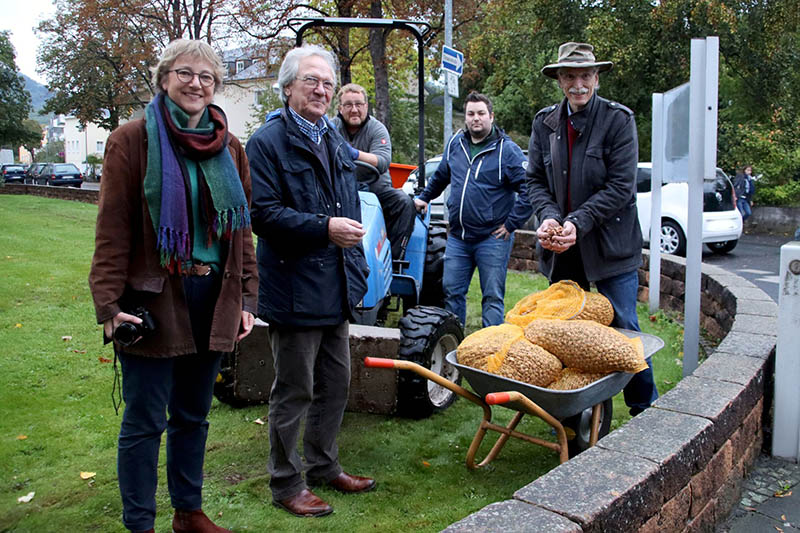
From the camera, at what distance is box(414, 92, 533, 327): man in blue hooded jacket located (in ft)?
18.7

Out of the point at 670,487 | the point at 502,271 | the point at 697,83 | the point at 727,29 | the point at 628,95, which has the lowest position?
the point at 670,487

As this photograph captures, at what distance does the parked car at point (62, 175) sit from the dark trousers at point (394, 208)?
4586 cm

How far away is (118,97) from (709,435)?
127 ft

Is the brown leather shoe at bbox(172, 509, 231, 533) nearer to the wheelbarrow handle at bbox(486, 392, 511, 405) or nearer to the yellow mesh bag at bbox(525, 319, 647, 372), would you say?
the wheelbarrow handle at bbox(486, 392, 511, 405)

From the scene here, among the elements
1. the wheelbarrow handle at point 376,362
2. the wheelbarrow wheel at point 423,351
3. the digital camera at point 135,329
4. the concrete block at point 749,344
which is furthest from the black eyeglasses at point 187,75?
the concrete block at point 749,344

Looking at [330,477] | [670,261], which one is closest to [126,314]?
[330,477]

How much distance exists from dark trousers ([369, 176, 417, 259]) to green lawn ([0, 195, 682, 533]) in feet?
4.17

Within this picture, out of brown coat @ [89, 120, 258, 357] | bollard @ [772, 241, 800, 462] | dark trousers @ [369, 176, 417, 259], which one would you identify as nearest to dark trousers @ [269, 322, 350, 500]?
brown coat @ [89, 120, 258, 357]

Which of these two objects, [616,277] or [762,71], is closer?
[616,277]

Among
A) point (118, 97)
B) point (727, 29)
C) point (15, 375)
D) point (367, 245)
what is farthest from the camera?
point (118, 97)

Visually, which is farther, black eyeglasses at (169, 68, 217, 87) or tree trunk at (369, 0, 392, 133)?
tree trunk at (369, 0, 392, 133)

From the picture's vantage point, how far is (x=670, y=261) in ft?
26.5

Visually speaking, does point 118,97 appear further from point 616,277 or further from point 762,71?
point 616,277

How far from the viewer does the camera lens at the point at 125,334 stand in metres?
2.60
